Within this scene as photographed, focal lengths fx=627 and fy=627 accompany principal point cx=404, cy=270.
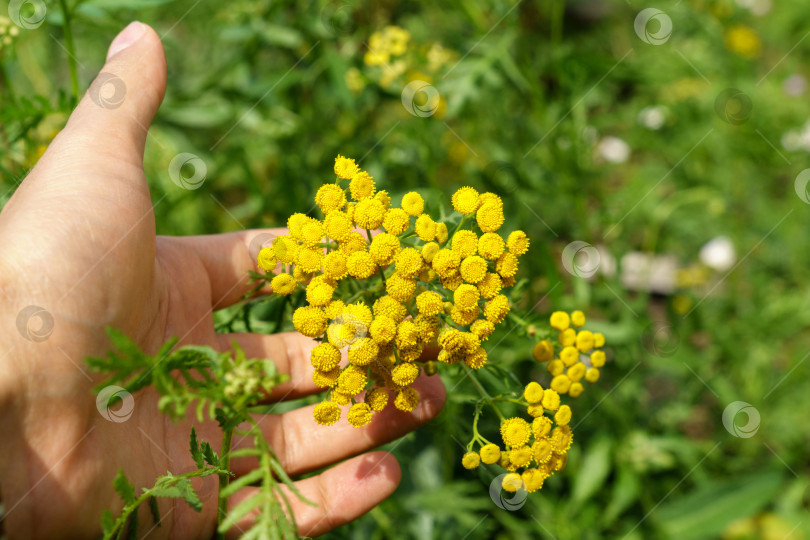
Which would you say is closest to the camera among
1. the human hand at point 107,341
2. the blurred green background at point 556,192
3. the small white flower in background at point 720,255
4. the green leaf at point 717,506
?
the human hand at point 107,341

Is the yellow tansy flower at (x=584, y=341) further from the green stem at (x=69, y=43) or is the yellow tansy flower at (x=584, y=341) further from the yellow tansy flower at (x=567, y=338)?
the green stem at (x=69, y=43)

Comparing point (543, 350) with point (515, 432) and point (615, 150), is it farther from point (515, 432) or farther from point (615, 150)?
point (615, 150)

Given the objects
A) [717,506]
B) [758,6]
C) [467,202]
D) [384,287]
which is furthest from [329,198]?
[758,6]

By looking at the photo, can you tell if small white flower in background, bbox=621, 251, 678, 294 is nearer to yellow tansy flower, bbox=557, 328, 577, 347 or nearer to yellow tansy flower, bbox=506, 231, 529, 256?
yellow tansy flower, bbox=557, 328, 577, 347

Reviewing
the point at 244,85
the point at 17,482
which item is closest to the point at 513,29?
the point at 244,85

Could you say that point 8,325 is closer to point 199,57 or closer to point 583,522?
point 583,522

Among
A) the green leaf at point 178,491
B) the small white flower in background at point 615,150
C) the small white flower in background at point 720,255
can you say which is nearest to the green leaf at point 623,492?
the small white flower in background at point 720,255
